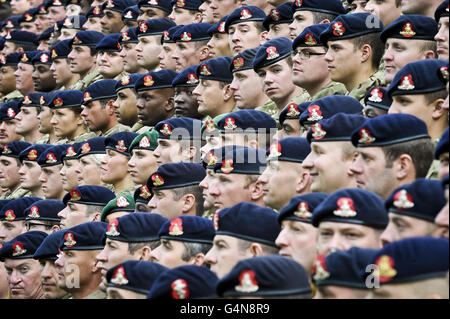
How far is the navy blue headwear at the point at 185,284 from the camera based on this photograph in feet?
19.7

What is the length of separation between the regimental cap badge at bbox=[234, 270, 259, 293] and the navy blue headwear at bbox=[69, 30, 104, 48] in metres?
8.35

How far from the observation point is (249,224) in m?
6.55

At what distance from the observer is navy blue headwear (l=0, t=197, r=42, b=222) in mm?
10781

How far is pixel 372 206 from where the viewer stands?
580 cm

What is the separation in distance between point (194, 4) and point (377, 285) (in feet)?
26.0

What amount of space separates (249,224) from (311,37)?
274 cm

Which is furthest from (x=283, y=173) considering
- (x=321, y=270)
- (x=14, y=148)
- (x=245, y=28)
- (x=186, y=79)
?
(x=14, y=148)

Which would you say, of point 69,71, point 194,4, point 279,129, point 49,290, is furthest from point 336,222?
point 69,71

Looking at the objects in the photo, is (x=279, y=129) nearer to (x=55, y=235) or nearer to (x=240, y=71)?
(x=240, y=71)

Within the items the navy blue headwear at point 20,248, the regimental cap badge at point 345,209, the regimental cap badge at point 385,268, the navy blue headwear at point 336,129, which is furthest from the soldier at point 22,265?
the regimental cap badge at point 385,268

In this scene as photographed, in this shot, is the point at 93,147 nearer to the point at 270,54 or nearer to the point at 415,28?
the point at 270,54

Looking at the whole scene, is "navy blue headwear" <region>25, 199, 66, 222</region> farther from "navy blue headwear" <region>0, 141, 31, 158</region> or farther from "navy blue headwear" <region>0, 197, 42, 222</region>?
"navy blue headwear" <region>0, 141, 31, 158</region>

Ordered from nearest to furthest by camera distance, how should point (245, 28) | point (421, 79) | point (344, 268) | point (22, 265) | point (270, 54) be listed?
point (344, 268)
point (421, 79)
point (270, 54)
point (22, 265)
point (245, 28)
